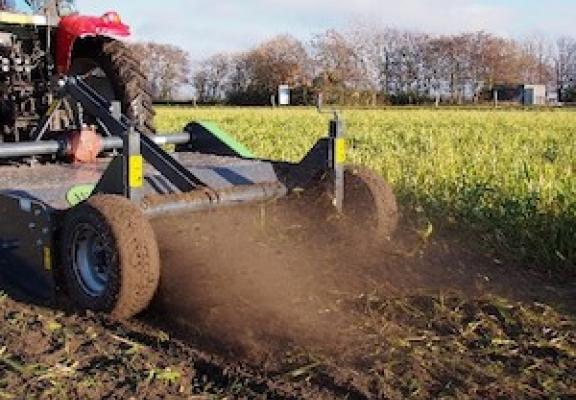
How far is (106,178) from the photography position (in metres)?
4.05

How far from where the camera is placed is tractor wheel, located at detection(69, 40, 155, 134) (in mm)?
6395

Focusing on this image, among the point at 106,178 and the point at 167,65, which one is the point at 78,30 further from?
the point at 167,65

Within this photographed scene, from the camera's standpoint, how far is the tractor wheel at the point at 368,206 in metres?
4.60

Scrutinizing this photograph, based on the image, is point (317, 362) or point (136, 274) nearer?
point (317, 362)

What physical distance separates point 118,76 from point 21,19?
2.74ft

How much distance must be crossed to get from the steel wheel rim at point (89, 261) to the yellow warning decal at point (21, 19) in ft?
9.69

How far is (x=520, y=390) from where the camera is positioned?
2.84 metres

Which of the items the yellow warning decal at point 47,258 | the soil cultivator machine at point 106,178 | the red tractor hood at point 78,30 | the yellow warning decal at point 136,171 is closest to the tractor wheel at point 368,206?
the soil cultivator machine at point 106,178

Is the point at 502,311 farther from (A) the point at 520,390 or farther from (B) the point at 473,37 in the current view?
(B) the point at 473,37

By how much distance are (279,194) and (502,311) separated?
5.01 ft

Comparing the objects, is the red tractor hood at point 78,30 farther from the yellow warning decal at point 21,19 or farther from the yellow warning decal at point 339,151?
the yellow warning decal at point 339,151

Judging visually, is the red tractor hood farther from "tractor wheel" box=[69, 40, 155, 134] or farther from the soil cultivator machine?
"tractor wheel" box=[69, 40, 155, 134]

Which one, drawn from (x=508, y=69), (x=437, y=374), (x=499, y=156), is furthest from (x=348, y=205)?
(x=508, y=69)

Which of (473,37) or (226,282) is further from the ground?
(473,37)
